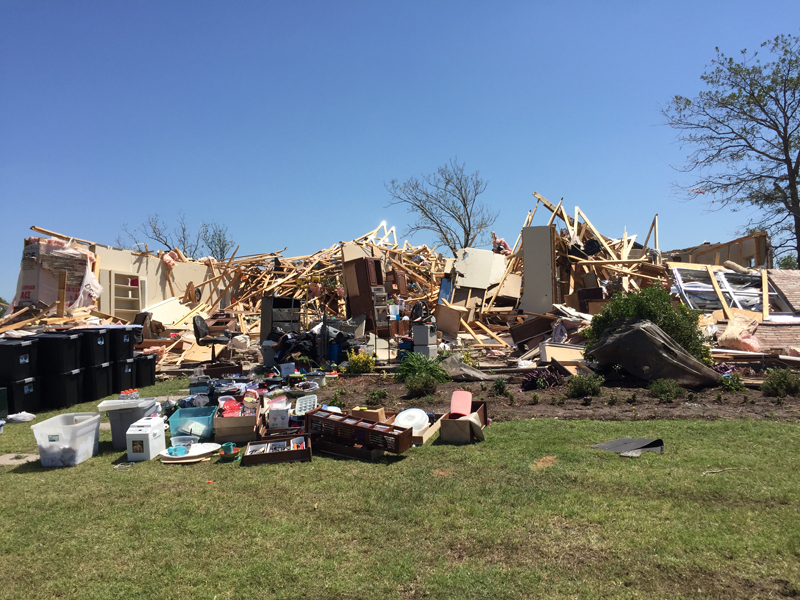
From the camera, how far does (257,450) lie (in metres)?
6.36

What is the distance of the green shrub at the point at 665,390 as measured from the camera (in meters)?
8.39

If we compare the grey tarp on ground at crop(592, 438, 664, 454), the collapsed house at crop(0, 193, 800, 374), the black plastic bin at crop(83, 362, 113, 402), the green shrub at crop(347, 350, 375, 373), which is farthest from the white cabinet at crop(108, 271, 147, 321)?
the grey tarp on ground at crop(592, 438, 664, 454)

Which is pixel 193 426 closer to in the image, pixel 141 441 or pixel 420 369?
pixel 141 441

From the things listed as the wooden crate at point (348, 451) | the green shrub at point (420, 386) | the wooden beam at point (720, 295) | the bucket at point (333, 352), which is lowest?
the wooden crate at point (348, 451)

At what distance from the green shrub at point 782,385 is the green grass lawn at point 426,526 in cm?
224

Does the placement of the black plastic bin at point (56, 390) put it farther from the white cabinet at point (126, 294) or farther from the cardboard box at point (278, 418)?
the white cabinet at point (126, 294)

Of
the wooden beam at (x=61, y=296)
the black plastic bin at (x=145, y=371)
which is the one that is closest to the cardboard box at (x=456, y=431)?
the black plastic bin at (x=145, y=371)

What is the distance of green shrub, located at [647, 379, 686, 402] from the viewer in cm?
839

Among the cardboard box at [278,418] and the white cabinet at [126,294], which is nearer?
the cardboard box at [278,418]

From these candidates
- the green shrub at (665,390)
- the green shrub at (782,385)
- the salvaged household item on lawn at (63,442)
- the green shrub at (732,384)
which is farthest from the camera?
the green shrub at (732,384)

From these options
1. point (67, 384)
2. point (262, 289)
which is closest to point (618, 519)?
point (67, 384)

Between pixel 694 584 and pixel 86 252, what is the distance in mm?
19720

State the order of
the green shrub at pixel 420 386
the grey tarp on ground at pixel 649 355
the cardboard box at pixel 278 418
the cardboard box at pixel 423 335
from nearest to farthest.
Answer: the cardboard box at pixel 278 418, the grey tarp on ground at pixel 649 355, the green shrub at pixel 420 386, the cardboard box at pixel 423 335

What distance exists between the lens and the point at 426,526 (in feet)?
14.0
